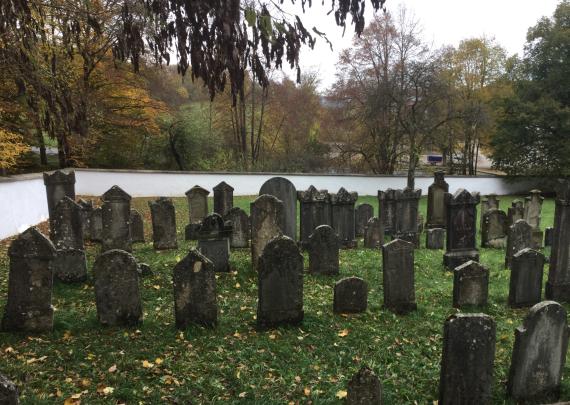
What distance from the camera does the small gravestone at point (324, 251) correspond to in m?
7.83

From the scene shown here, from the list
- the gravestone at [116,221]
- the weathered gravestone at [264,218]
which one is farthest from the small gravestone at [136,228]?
the weathered gravestone at [264,218]

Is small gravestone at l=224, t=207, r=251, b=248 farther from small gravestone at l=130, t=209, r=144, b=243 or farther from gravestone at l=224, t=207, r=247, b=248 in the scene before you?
small gravestone at l=130, t=209, r=144, b=243

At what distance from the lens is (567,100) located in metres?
26.4

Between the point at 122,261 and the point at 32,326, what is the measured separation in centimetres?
128

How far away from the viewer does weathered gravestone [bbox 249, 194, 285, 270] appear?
7430 millimetres

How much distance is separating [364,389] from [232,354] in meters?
1.78

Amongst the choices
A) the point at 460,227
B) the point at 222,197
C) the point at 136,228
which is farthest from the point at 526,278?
the point at 136,228

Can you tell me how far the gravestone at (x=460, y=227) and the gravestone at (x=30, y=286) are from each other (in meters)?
6.97

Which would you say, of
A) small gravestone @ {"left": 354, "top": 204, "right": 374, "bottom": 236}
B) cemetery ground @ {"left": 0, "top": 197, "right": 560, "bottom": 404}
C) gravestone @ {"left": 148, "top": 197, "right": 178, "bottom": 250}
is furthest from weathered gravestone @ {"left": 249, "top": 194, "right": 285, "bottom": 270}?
small gravestone @ {"left": 354, "top": 204, "right": 374, "bottom": 236}

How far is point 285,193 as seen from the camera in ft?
31.8

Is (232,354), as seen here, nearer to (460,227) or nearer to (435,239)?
(460,227)

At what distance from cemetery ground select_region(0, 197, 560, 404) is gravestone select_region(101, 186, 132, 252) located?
1700mm

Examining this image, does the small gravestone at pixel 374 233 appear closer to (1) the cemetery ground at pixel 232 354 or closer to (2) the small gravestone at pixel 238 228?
(2) the small gravestone at pixel 238 228

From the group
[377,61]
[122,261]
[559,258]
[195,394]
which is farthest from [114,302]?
[377,61]
